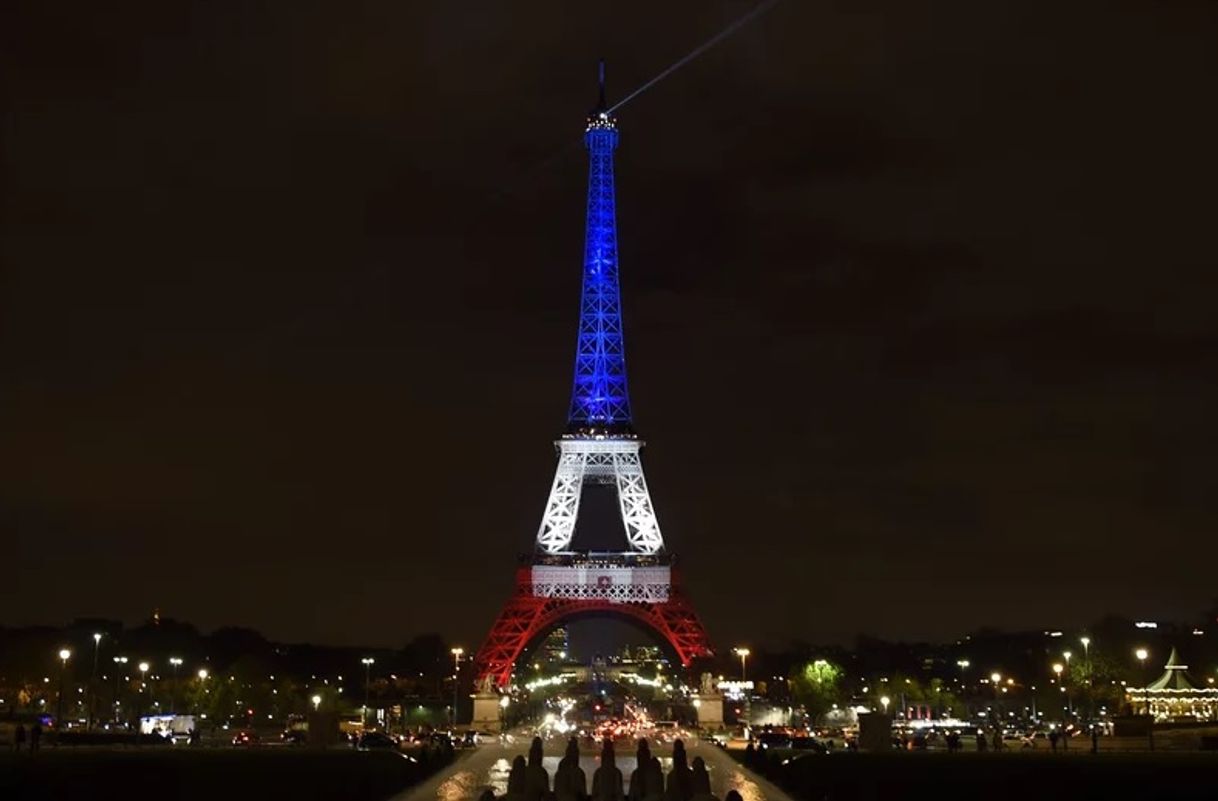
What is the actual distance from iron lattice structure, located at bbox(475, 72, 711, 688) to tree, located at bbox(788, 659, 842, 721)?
8.57 metres

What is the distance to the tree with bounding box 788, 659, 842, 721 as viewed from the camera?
113 m

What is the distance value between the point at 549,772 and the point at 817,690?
220 feet

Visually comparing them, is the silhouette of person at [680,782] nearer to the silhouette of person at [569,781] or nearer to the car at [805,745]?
the silhouette of person at [569,781]

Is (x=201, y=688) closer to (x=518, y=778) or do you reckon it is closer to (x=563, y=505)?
(x=563, y=505)

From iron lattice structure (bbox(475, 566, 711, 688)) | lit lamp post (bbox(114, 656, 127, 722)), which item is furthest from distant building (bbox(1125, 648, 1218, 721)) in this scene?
lit lamp post (bbox(114, 656, 127, 722))

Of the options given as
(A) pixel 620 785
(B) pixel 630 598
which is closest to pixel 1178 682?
(B) pixel 630 598

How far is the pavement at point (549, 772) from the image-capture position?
41.7 meters

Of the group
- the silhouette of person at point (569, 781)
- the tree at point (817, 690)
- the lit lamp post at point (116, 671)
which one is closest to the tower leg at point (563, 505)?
the tree at point (817, 690)

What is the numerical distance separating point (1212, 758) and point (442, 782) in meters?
26.3

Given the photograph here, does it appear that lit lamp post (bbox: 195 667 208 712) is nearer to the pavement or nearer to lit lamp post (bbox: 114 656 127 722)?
lit lamp post (bbox: 114 656 127 722)

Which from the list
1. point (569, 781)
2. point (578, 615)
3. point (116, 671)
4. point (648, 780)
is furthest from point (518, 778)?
point (116, 671)

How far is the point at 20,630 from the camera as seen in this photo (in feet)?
481

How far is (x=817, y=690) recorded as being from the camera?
4491 inches

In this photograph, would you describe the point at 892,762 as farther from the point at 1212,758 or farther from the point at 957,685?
the point at 957,685
